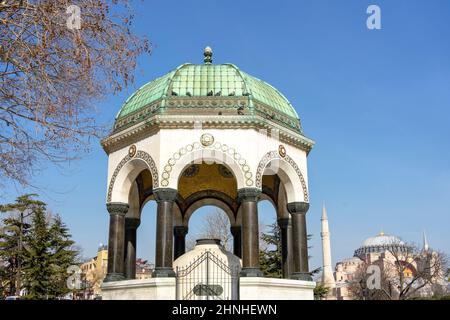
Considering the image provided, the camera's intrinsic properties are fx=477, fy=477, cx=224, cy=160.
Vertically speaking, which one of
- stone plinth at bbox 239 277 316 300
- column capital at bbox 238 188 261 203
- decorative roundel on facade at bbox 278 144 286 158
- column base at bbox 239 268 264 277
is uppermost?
decorative roundel on facade at bbox 278 144 286 158

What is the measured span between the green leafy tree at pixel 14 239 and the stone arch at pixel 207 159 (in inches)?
813

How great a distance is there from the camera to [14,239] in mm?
31156

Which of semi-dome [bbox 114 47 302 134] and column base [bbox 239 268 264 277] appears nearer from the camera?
column base [bbox 239 268 264 277]

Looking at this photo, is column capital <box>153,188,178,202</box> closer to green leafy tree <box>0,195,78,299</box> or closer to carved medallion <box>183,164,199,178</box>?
carved medallion <box>183,164,199,178</box>

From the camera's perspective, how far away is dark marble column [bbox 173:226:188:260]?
58.6 ft

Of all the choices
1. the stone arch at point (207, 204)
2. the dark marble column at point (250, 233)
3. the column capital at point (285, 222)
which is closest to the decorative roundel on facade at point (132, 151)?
the dark marble column at point (250, 233)

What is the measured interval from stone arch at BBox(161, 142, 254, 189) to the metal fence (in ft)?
7.42

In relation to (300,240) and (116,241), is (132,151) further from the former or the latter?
(300,240)

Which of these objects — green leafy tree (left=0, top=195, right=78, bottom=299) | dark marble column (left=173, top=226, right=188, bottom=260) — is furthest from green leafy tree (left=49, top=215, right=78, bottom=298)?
dark marble column (left=173, top=226, right=188, bottom=260)

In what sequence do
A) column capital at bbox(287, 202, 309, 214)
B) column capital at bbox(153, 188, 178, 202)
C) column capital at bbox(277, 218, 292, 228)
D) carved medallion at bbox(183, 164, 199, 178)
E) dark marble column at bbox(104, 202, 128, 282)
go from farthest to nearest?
carved medallion at bbox(183, 164, 199, 178)
column capital at bbox(277, 218, 292, 228)
column capital at bbox(287, 202, 309, 214)
dark marble column at bbox(104, 202, 128, 282)
column capital at bbox(153, 188, 178, 202)

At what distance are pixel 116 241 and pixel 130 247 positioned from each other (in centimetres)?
162

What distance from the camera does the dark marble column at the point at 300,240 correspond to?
14.2 m

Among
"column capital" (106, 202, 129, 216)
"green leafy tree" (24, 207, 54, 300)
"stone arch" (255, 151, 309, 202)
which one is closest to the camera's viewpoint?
"stone arch" (255, 151, 309, 202)
